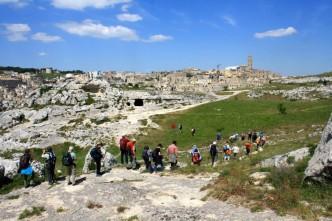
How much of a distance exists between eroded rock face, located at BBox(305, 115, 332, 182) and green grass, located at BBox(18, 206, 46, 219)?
13284mm

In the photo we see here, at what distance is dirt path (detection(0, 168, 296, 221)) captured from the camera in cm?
1793

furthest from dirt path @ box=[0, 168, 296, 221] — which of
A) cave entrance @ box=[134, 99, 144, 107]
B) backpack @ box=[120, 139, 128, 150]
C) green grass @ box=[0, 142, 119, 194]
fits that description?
cave entrance @ box=[134, 99, 144, 107]

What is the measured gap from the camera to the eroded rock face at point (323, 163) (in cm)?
1748

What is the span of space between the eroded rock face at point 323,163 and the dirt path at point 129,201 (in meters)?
3.14

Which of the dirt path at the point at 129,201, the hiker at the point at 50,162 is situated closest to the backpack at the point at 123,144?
the dirt path at the point at 129,201

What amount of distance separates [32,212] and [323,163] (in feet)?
46.9

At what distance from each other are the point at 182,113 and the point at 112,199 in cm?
5416

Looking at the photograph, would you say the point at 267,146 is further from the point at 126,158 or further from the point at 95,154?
the point at 95,154

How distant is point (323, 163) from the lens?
58.0 ft

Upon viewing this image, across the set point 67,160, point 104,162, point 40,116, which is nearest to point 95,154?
point 67,160

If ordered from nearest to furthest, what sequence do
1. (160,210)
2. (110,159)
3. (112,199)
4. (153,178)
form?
(160,210) → (112,199) → (153,178) → (110,159)

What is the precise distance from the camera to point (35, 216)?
64.5ft

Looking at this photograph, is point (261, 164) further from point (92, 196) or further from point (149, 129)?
point (149, 129)

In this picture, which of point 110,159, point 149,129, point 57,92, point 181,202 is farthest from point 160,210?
point 57,92
